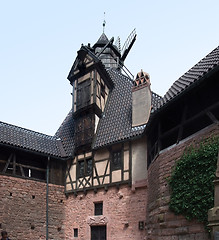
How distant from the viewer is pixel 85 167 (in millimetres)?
16656

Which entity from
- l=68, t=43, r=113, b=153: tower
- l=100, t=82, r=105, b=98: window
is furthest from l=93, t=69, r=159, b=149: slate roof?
l=100, t=82, r=105, b=98: window

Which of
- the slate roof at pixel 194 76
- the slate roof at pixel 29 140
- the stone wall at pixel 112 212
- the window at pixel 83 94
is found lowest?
the stone wall at pixel 112 212

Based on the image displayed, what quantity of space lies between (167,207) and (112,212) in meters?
6.10

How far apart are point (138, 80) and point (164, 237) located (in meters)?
8.80

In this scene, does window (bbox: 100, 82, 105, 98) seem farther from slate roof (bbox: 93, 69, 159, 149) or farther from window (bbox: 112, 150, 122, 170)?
window (bbox: 112, 150, 122, 170)

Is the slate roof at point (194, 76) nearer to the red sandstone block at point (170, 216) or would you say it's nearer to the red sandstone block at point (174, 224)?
the red sandstone block at point (170, 216)

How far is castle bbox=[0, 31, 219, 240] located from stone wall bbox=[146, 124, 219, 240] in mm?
347

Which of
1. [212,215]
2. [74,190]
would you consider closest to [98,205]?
[74,190]

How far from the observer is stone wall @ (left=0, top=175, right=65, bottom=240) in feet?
48.7

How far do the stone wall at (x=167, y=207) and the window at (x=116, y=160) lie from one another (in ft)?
13.0

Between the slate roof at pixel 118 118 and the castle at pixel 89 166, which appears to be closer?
the castle at pixel 89 166

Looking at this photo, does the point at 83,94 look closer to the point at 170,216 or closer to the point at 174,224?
the point at 170,216

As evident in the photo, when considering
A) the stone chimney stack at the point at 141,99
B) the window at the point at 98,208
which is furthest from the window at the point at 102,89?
the window at the point at 98,208

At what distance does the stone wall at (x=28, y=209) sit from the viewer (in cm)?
1485
